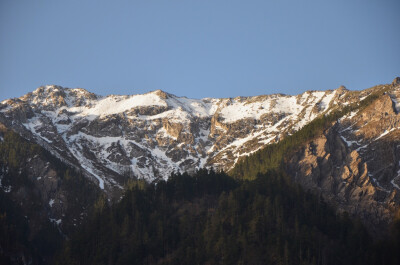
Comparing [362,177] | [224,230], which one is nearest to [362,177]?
[362,177]

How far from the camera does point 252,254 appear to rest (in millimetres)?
141125

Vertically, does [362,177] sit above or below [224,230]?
above

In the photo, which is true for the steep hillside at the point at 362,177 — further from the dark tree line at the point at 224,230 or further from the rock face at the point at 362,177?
the dark tree line at the point at 224,230

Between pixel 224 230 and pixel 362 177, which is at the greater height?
pixel 362 177

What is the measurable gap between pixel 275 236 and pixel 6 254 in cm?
8983

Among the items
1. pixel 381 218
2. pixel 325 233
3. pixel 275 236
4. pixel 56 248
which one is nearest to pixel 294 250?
pixel 275 236

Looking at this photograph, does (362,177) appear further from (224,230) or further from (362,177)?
(224,230)

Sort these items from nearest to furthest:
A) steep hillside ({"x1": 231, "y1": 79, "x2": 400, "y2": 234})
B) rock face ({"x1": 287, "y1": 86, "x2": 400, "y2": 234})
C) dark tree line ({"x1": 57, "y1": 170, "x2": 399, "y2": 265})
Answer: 1. dark tree line ({"x1": 57, "y1": 170, "x2": 399, "y2": 265})
2. steep hillside ({"x1": 231, "y1": 79, "x2": 400, "y2": 234})
3. rock face ({"x1": 287, "y1": 86, "x2": 400, "y2": 234})

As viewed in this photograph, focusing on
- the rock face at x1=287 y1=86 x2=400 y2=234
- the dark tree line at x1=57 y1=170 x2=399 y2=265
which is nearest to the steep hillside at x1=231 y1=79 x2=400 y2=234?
the rock face at x1=287 y1=86 x2=400 y2=234

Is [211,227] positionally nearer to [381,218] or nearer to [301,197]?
[301,197]

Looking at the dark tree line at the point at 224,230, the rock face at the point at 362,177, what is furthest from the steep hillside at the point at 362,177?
the dark tree line at the point at 224,230

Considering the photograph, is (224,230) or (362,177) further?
(362,177)

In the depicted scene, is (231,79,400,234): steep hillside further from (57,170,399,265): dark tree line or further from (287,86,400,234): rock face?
(57,170,399,265): dark tree line

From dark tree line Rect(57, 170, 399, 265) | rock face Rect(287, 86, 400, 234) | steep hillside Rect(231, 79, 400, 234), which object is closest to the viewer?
dark tree line Rect(57, 170, 399, 265)
